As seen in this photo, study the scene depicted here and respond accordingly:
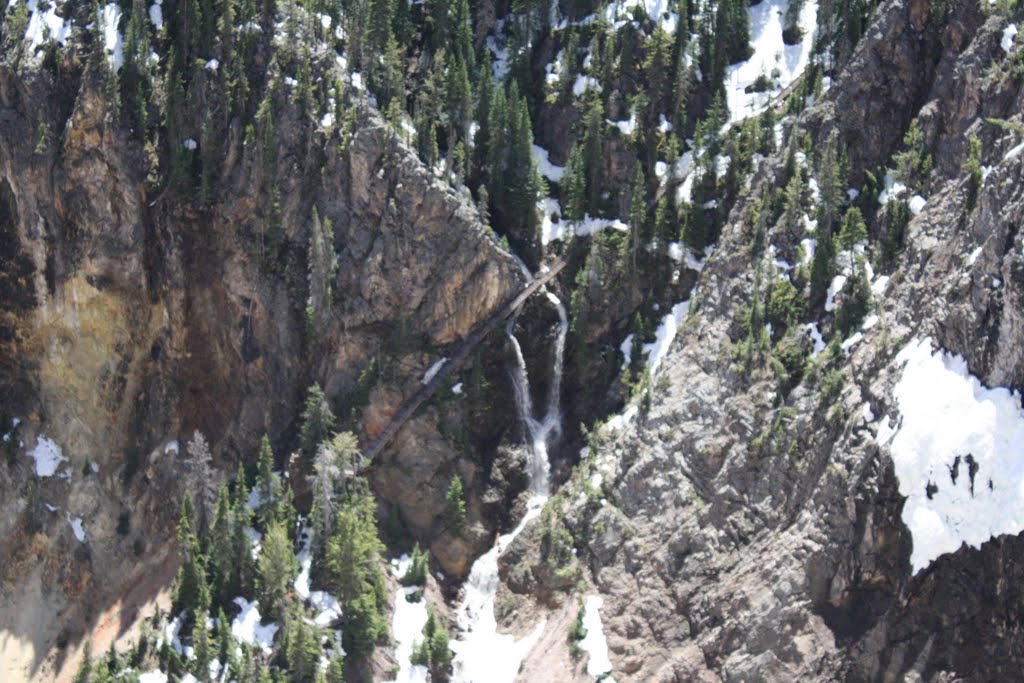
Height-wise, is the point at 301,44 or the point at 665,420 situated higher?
the point at 301,44

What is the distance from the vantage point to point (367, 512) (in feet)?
301

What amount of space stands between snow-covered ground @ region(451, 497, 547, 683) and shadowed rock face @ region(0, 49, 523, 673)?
5.08 meters

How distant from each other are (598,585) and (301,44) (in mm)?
41316

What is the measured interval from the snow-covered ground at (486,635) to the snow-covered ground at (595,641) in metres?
3.27

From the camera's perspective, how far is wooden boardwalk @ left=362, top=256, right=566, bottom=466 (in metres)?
95.6

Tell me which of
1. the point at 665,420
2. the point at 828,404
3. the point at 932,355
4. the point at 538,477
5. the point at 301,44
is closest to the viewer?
the point at 932,355

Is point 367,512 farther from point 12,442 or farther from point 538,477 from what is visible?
point 12,442

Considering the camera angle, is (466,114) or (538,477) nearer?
(538,477)

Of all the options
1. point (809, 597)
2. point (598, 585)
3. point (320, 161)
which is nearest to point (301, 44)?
point (320, 161)

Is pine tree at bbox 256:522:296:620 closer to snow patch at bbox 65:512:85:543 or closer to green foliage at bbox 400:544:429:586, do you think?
green foliage at bbox 400:544:429:586

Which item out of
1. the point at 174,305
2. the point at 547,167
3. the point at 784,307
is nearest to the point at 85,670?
the point at 174,305

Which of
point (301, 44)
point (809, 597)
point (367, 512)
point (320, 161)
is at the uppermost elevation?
point (301, 44)

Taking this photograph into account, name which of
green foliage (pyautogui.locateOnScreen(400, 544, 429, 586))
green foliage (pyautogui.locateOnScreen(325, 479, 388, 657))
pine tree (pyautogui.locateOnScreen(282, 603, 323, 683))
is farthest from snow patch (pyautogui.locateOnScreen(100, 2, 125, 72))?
pine tree (pyautogui.locateOnScreen(282, 603, 323, 683))

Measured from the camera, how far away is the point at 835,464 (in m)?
81.0
